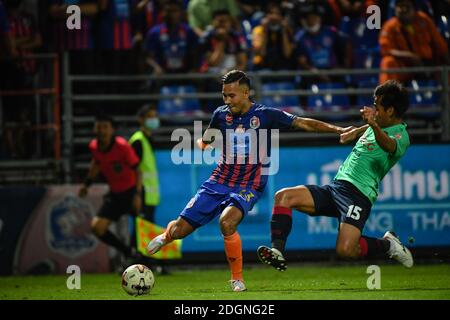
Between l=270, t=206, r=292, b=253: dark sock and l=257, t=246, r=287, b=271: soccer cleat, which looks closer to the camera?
l=257, t=246, r=287, b=271: soccer cleat

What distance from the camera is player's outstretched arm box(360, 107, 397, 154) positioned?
32.3 ft

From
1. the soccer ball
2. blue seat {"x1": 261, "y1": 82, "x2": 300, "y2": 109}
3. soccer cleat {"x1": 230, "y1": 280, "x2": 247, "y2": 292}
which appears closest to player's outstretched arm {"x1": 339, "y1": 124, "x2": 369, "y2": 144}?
soccer cleat {"x1": 230, "y1": 280, "x2": 247, "y2": 292}

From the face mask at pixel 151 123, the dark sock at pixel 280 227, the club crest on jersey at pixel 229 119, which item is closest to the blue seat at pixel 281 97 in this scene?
the face mask at pixel 151 123

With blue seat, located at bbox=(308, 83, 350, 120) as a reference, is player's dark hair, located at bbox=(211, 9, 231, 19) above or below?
above

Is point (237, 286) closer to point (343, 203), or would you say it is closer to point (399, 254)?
point (343, 203)

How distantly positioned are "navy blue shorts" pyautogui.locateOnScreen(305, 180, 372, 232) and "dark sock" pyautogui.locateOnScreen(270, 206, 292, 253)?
36 centimetres

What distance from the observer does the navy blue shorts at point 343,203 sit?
10.8 m

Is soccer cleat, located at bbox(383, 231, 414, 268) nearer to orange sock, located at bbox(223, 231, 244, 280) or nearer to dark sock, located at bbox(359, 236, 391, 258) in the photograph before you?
dark sock, located at bbox(359, 236, 391, 258)

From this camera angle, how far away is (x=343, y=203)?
1088 centimetres

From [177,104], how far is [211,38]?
4.34 ft

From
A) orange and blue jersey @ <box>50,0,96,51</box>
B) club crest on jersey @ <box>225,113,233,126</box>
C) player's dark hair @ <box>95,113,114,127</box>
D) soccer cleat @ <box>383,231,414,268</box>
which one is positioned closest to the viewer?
soccer cleat @ <box>383,231,414,268</box>

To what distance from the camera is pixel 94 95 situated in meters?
16.7

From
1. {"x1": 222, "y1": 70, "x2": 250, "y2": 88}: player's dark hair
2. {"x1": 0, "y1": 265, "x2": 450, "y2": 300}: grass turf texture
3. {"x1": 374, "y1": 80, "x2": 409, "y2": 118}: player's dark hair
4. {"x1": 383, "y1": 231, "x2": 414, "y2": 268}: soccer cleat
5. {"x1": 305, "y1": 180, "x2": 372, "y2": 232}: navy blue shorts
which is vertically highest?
{"x1": 222, "y1": 70, "x2": 250, "y2": 88}: player's dark hair

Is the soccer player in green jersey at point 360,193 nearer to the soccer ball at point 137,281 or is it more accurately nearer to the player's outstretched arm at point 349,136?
the player's outstretched arm at point 349,136
